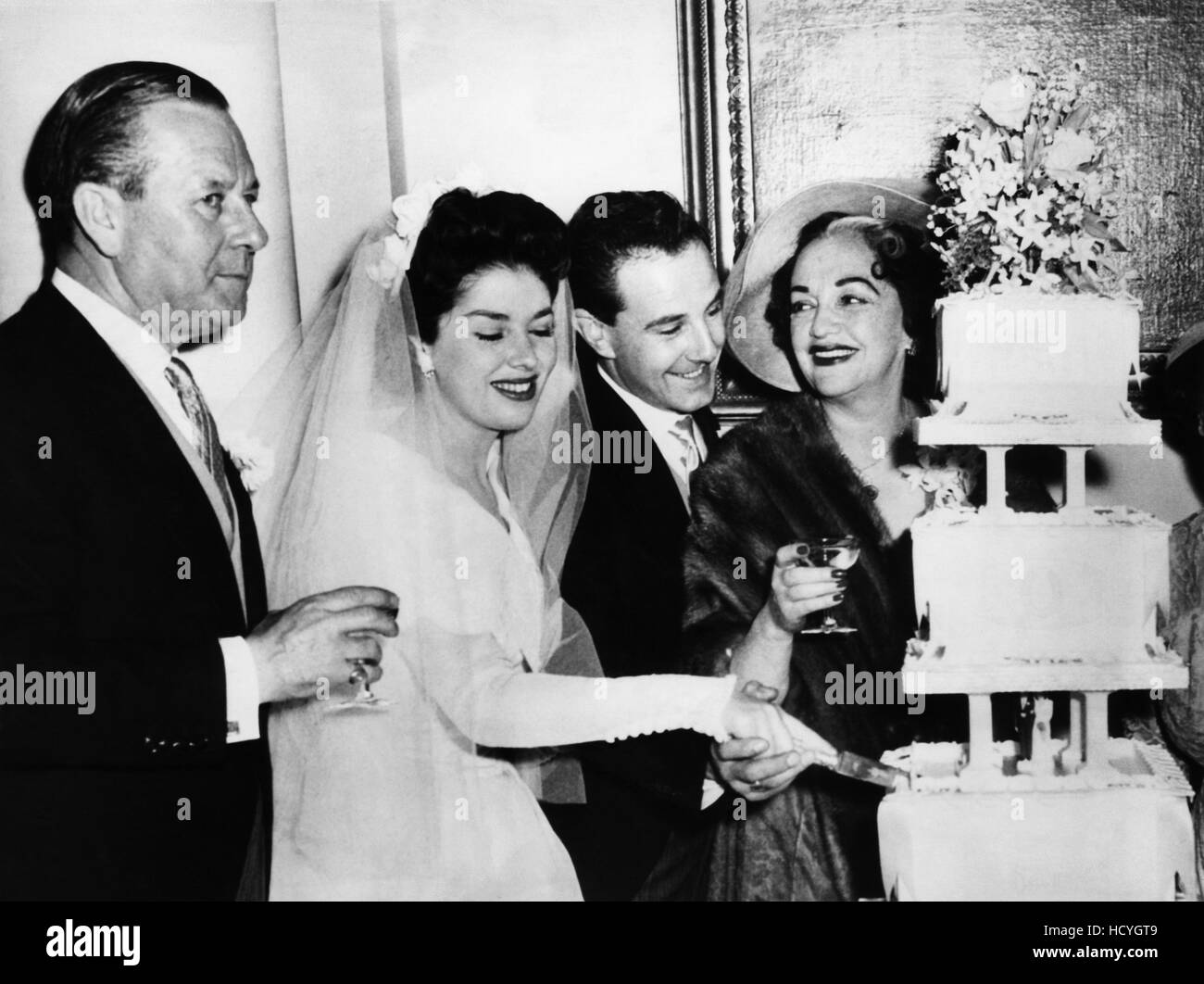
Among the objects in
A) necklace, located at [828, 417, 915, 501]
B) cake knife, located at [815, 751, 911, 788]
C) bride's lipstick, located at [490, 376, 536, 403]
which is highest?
bride's lipstick, located at [490, 376, 536, 403]

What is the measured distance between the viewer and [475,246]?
3.34m

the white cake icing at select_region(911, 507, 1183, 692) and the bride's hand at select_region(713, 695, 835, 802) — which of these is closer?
the white cake icing at select_region(911, 507, 1183, 692)

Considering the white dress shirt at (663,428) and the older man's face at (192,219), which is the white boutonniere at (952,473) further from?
the older man's face at (192,219)

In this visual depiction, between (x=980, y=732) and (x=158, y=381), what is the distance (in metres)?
1.72

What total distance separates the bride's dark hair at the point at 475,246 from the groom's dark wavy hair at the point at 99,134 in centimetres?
53

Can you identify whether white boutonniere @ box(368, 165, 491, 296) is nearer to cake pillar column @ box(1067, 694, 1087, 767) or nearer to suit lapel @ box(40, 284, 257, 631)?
suit lapel @ box(40, 284, 257, 631)

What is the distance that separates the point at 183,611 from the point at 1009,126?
185 cm

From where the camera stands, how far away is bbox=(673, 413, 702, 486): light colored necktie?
3418 millimetres

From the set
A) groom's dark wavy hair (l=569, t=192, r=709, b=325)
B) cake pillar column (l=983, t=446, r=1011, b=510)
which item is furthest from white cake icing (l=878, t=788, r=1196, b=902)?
groom's dark wavy hair (l=569, t=192, r=709, b=325)

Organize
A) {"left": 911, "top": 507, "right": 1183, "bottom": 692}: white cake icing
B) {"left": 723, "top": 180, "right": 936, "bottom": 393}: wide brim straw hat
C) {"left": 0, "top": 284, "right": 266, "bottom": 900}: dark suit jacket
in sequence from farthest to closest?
{"left": 723, "top": 180, "right": 936, "bottom": 393}: wide brim straw hat < {"left": 0, "top": 284, "right": 266, "bottom": 900}: dark suit jacket < {"left": 911, "top": 507, "right": 1183, "bottom": 692}: white cake icing

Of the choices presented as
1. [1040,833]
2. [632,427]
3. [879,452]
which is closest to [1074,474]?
[879,452]

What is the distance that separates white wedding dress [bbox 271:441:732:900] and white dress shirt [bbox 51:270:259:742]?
98 millimetres

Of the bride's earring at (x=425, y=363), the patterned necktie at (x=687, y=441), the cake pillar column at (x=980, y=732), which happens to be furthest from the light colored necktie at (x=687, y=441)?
the cake pillar column at (x=980, y=732)

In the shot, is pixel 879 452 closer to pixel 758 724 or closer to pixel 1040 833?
pixel 758 724
